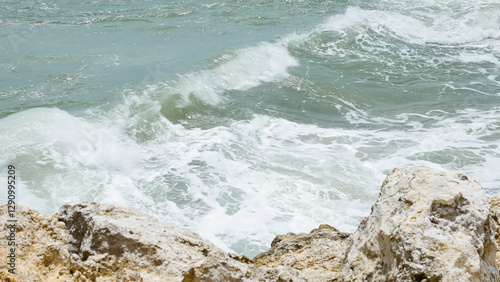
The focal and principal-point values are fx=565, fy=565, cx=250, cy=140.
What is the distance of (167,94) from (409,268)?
9309mm

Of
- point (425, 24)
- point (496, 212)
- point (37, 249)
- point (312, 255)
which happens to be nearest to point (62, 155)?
point (312, 255)

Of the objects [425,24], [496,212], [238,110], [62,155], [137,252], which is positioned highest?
[137,252]

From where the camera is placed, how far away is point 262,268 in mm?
2998

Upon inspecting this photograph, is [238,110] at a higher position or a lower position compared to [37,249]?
lower

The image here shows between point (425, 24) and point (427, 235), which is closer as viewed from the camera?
point (427, 235)

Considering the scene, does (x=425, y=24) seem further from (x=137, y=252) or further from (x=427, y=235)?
(x=137, y=252)

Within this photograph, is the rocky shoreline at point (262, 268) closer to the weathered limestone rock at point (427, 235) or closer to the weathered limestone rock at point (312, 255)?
the weathered limestone rock at point (427, 235)

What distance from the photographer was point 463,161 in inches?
334

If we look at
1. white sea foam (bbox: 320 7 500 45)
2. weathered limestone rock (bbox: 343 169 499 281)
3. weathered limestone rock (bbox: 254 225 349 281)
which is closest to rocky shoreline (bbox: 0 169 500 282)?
weathered limestone rock (bbox: 343 169 499 281)

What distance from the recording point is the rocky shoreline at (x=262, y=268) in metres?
2.56

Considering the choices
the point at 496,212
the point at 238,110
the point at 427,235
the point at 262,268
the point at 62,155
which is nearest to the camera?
the point at 427,235

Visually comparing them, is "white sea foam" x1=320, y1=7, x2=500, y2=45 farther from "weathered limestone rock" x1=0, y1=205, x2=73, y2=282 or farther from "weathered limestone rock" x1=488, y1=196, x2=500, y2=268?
"weathered limestone rock" x1=0, y1=205, x2=73, y2=282

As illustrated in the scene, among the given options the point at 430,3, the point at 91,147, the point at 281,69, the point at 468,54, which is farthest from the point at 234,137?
the point at 430,3

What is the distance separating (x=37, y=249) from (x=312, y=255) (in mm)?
1665
